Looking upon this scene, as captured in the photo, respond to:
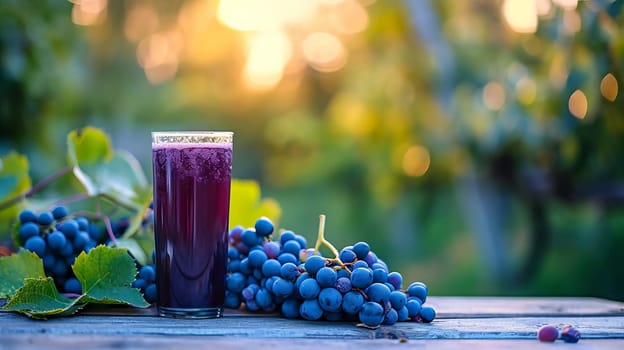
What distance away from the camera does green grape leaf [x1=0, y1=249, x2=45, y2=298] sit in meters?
1.24

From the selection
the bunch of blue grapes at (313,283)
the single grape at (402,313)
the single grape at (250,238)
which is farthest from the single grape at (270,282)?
the single grape at (402,313)

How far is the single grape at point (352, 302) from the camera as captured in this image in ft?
3.72

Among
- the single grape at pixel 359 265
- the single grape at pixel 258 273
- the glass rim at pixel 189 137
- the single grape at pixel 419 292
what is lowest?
the single grape at pixel 419 292

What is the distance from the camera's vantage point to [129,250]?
4.35 ft

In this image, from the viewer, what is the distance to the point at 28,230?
4.35 feet

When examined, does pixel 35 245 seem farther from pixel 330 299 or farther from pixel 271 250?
pixel 330 299

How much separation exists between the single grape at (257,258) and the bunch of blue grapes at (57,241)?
0.31 m

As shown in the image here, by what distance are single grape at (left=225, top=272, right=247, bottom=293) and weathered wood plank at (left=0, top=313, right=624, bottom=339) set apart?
0.33ft

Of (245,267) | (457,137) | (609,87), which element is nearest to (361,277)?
(245,267)

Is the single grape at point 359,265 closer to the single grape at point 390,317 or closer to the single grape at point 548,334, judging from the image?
the single grape at point 390,317

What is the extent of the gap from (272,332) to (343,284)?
0.14m

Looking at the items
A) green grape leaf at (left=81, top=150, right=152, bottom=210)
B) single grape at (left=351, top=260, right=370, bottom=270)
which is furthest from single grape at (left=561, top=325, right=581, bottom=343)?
green grape leaf at (left=81, top=150, right=152, bottom=210)

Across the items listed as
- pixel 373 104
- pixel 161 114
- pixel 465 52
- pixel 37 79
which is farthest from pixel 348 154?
pixel 161 114

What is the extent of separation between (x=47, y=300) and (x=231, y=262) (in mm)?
333
